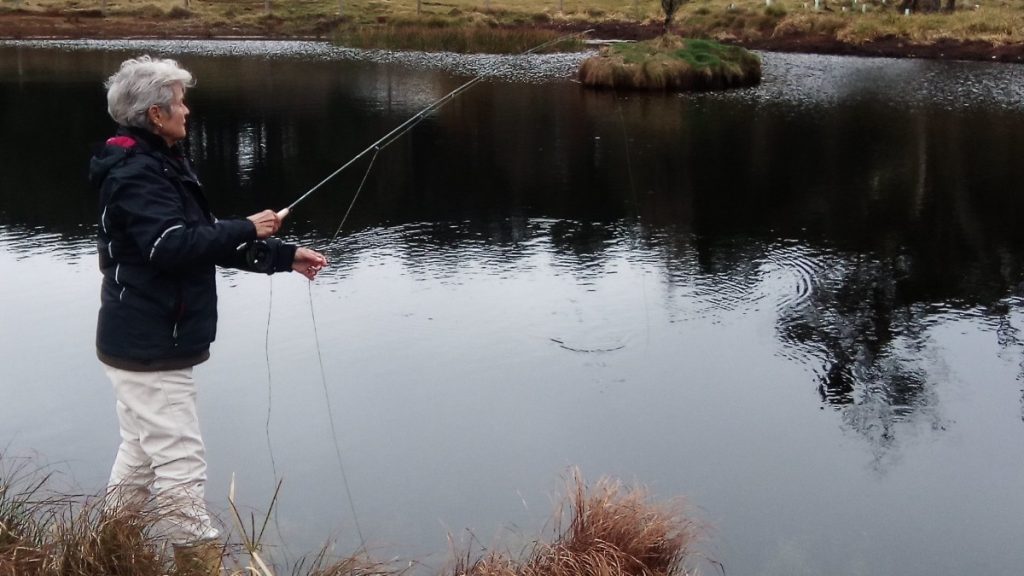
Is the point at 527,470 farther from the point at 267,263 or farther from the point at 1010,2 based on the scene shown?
the point at 1010,2

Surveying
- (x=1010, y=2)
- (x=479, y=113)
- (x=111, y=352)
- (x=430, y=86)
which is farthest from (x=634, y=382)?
(x=1010, y=2)

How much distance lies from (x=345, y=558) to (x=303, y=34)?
37.5 m

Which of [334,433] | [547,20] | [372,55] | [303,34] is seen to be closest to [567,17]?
[547,20]

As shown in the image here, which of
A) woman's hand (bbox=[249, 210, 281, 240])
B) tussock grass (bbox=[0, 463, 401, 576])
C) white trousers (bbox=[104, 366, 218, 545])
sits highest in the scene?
woman's hand (bbox=[249, 210, 281, 240])

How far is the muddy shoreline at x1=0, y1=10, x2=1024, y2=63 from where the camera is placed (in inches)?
1089

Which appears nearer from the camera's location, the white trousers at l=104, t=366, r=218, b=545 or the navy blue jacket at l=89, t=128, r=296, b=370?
the navy blue jacket at l=89, t=128, r=296, b=370

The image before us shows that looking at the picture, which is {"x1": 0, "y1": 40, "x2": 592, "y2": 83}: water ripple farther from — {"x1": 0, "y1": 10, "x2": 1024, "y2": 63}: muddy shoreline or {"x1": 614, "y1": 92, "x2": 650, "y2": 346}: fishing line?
{"x1": 614, "y1": 92, "x2": 650, "y2": 346}: fishing line

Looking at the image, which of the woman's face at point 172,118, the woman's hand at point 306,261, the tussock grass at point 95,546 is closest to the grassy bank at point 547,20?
the woman's hand at point 306,261

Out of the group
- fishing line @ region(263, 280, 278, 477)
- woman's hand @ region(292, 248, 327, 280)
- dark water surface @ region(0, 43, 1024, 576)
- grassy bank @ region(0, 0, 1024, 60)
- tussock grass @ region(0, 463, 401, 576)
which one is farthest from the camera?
grassy bank @ region(0, 0, 1024, 60)

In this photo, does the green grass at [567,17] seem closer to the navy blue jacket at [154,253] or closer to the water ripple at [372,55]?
the water ripple at [372,55]

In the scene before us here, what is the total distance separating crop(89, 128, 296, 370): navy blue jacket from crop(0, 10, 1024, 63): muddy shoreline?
84.0 feet

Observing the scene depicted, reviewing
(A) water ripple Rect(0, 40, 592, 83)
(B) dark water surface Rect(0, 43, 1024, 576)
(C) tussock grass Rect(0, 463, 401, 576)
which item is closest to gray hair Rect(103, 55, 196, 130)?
(C) tussock grass Rect(0, 463, 401, 576)

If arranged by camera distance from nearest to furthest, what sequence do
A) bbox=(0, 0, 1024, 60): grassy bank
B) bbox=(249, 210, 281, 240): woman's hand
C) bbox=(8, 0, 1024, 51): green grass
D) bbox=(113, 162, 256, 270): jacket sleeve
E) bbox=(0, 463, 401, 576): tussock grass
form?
bbox=(0, 463, 401, 576): tussock grass, bbox=(113, 162, 256, 270): jacket sleeve, bbox=(249, 210, 281, 240): woman's hand, bbox=(0, 0, 1024, 60): grassy bank, bbox=(8, 0, 1024, 51): green grass

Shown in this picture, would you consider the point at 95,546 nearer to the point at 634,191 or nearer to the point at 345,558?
the point at 345,558
